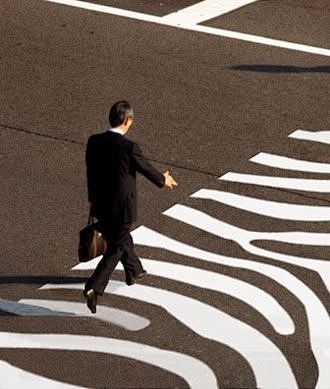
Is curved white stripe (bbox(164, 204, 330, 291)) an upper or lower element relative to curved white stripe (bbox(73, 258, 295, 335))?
upper

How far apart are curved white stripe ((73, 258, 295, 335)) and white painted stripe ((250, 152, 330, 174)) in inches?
112

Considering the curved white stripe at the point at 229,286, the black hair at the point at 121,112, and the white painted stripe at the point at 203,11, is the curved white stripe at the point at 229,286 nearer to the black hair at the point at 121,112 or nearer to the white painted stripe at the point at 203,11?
the black hair at the point at 121,112

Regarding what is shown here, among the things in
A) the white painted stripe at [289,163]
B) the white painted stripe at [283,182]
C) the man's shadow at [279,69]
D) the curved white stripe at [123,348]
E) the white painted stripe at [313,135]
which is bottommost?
the curved white stripe at [123,348]

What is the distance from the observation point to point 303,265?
13.7 meters

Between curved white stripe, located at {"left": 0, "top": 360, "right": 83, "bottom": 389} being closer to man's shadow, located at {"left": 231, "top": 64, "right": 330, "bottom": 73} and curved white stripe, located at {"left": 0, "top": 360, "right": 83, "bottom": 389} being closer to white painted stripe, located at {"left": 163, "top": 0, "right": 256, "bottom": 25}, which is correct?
man's shadow, located at {"left": 231, "top": 64, "right": 330, "bottom": 73}

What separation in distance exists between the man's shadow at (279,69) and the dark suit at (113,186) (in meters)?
6.65

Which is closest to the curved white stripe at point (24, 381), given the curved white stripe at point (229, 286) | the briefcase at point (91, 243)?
the briefcase at point (91, 243)

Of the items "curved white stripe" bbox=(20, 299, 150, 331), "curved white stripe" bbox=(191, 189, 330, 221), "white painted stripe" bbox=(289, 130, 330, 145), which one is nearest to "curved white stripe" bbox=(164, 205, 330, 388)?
"curved white stripe" bbox=(191, 189, 330, 221)

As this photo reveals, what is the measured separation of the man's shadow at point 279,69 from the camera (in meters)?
19.0

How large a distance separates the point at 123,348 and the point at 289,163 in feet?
15.3

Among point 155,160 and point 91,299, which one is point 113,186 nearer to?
point 91,299

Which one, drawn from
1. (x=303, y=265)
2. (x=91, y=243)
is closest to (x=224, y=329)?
(x=91, y=243)

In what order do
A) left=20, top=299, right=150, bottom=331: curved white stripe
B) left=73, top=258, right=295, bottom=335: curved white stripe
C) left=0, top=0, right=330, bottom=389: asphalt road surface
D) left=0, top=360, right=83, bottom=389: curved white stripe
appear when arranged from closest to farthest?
left=0, top=360, right=83, bottom=389: curved white stripe → left=0, top=0, right=330, bottom=389: asphalt road surface → left=20, top=299, right=150, bottom=331: curved white stripe → left=73, top=258, right=295, bottom=335: curved white stripe

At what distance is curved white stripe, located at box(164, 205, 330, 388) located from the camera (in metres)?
12.2
